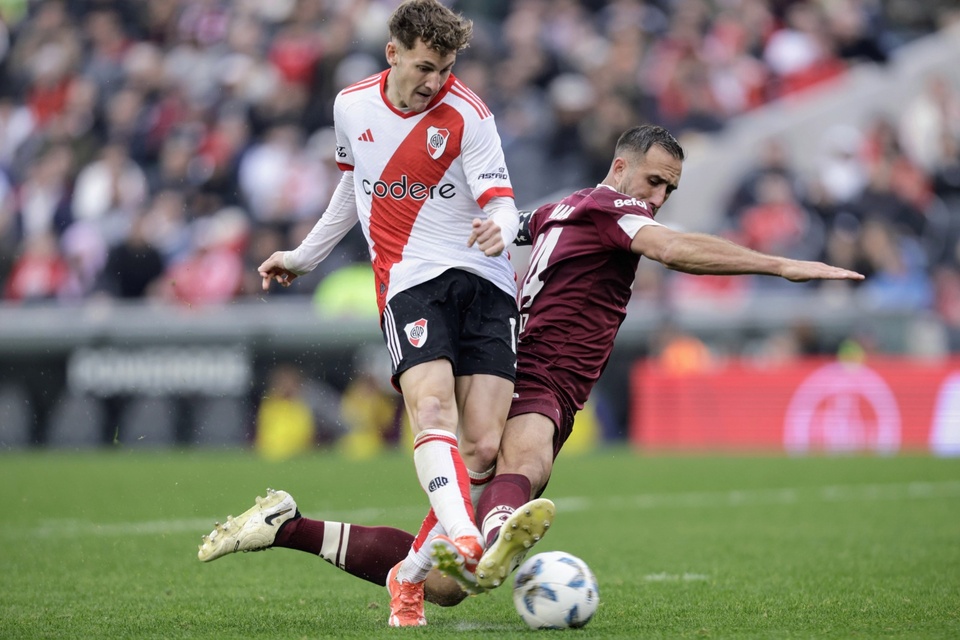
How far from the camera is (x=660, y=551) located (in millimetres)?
9156

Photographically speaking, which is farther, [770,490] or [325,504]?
[770,490]

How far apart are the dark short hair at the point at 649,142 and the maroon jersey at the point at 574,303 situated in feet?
0.73

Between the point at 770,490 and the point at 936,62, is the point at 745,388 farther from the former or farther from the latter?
the point at 936,62

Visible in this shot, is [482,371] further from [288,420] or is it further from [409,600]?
[288,420]

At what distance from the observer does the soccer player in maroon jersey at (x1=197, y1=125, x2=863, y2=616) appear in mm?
6320

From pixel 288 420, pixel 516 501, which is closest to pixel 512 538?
pixel 516 501

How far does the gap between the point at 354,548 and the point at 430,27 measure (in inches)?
91.7

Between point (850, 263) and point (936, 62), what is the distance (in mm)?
4717

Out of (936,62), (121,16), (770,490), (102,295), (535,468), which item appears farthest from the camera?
(121,16)

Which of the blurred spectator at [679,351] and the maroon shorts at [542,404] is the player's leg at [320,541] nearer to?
the maroon shorts at [542,404]

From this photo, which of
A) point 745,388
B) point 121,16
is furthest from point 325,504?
point 121,16

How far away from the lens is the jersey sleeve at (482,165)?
6.15 meters

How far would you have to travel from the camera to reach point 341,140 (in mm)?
6488

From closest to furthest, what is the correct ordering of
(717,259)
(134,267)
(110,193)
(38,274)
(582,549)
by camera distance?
1. (717,259)
2. (582,549)
3. (134,267)
4. (38,274)
5. (110,193)
